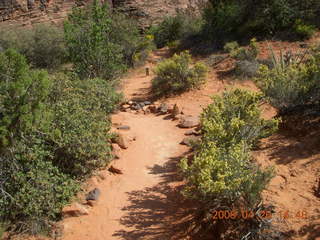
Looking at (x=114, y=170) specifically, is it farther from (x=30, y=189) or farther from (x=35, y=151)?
(x=30, y=189)

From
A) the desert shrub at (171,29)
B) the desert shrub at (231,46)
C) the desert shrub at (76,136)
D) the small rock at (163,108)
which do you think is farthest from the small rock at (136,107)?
the desert shrub at (171,29)

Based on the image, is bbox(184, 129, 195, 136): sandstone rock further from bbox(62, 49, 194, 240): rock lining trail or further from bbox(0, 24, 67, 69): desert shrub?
bbox(0, 24, 67, 69): desert shrub

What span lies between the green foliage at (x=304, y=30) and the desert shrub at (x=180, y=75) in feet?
15.8

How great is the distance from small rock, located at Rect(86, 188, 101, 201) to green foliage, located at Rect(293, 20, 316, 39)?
10793mm

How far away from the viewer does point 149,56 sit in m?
16.3

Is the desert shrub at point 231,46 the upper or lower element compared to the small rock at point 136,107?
upper

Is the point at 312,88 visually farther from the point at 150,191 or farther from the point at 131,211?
the point at 131,211

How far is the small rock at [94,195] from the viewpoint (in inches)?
229

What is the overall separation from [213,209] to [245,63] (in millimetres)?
8040

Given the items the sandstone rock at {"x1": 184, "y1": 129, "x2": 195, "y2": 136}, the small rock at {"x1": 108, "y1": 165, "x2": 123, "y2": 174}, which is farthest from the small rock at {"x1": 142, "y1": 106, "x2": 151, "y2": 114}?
the small rock at {"x1": 108, "y1": 165, "x2": 123, "y2": 174}

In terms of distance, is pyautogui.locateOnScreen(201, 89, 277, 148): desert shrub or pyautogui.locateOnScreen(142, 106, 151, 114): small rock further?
pyautogui.locateOnScreen(142, 106, 151, 114): small rock

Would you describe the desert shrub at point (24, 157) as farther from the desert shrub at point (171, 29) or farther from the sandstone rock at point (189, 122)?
the desert shrub at point (171, 29)

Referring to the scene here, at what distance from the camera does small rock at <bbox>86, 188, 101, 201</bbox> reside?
19.1 feet

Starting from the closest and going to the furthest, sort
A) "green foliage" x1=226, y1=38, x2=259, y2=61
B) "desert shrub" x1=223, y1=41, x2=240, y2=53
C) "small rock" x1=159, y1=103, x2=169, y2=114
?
"small rock" x1=159, y1=103, x2=169, y2=114 → "green foliage" x1=226, y1=38, x2=259, y2=61 → "desert shrub" x1=223, y1=41, x2=240, y2=53
